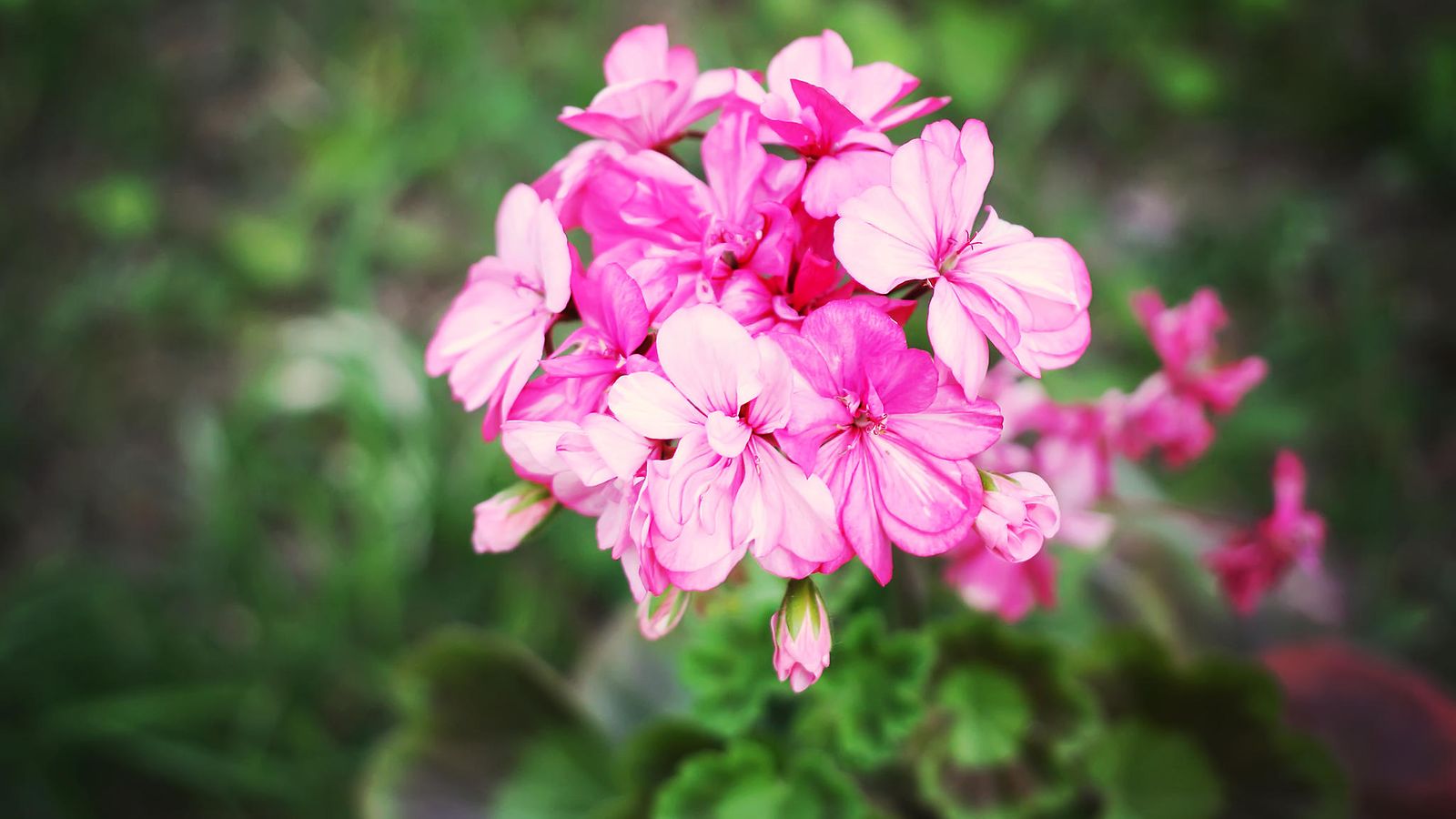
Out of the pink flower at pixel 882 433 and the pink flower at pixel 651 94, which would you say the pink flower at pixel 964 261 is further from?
the pink flower at pixel 651 94

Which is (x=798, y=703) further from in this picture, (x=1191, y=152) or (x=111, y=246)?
(x=111, y=246)

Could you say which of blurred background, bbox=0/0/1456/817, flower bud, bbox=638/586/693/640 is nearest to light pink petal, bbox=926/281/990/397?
flower bud, bbox=638/586/693/640

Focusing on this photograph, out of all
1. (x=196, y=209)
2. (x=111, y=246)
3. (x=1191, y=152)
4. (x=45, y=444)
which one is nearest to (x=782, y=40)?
(x=1191, y=152)

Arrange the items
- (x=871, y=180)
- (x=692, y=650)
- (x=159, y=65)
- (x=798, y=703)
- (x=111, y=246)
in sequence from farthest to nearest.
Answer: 1. (x=159, y=65)
2. (x=111, y=246)
3. (x=798, y=703)
4. (x=692, y=650)
5. (x=871, y=180)

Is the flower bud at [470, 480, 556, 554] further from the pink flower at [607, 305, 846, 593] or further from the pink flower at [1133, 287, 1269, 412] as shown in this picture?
the pink flower at [1133, 287, 1269, 412]

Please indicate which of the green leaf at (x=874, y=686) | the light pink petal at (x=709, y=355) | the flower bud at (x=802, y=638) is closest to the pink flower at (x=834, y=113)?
the light pink petal at (x=709, y=355)

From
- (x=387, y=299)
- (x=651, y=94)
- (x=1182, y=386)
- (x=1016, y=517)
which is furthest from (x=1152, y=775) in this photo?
(x=387, y=299)
